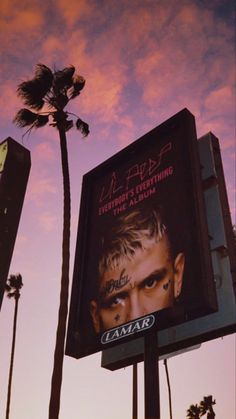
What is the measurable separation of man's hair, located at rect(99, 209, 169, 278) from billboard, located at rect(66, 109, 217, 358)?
0.11 ft

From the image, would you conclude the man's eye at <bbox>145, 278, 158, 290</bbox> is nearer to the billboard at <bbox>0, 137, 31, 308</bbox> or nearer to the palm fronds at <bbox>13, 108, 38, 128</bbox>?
the billboard at <bbox>0, 137, 31, 308</bbox>

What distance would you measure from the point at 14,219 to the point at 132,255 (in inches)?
302

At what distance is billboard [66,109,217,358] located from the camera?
1034 cm

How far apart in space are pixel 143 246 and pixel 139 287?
127 cm

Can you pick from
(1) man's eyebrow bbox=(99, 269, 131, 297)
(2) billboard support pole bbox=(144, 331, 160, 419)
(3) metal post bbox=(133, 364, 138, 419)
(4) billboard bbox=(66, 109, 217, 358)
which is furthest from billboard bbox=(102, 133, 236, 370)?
(3) metal post bbox=(133, 364, 138, 419)

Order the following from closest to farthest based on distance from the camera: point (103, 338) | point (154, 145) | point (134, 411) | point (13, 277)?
point (103, 338) < point (154, 145) < point (134, 411) < point (13, 277)

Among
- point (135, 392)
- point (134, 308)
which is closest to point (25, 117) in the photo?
point (134, 308)

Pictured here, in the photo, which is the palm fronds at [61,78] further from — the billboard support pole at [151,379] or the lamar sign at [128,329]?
the billboard support pole at [151,379]

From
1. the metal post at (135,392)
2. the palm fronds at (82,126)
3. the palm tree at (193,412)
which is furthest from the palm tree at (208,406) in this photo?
the palm fronds at (82,126)

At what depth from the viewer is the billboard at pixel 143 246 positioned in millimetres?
10336

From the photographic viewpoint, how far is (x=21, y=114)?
65.1 ft

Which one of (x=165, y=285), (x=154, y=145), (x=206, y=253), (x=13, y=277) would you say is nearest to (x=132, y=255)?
(x=165, y=285)

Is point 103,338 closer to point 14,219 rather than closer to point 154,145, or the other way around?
point 154,145

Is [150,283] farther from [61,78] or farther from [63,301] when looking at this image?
[61,78]
